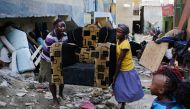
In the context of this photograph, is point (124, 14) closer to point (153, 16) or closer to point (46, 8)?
point (153, 16)

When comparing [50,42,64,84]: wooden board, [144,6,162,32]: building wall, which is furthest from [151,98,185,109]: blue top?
[144,6,162,32]: building wall

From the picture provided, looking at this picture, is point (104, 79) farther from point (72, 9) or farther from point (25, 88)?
point (72, 9)

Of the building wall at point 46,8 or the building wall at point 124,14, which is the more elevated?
the building wall at point 46,8

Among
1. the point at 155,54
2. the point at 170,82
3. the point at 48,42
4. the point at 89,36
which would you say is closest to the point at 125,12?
the point at 89,36

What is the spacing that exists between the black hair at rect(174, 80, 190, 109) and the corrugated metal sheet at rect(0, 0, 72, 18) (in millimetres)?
6974

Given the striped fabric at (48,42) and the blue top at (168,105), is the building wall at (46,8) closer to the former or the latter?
the striped fabric at (48,42)

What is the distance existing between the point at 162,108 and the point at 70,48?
401cm

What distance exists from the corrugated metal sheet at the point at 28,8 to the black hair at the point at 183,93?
22.9 ft

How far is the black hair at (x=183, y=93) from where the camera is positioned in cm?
246

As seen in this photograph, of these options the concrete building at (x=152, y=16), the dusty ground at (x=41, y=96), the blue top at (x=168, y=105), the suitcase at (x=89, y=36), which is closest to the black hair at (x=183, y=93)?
the blue top at (x=168, y=105)

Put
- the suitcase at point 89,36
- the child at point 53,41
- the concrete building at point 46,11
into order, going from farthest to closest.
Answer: the concrete building at point 46,11
the suitcase at point 89,36
the child at point 53,41

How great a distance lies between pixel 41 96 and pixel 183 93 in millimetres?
4952

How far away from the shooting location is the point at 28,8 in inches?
404

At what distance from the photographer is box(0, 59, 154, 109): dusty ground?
21.6 ft
